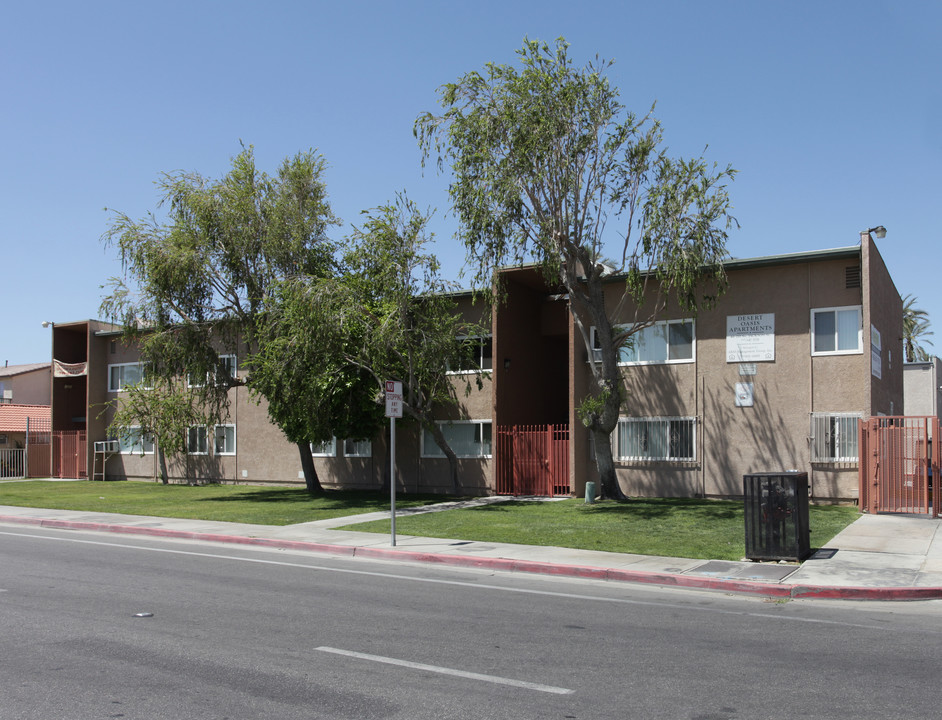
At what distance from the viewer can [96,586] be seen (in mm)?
11062

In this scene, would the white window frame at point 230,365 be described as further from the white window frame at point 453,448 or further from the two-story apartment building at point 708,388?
the white window frame at point 453,448

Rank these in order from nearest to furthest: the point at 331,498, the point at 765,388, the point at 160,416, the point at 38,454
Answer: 1. the point at 765,388
2. the point at 331,498
3. the point at 160,416
4. the point at 38,454

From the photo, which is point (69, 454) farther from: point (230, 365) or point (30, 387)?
point (30, 387)

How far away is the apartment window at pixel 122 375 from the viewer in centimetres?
3691

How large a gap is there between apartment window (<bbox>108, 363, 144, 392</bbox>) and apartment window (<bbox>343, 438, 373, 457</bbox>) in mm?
12105

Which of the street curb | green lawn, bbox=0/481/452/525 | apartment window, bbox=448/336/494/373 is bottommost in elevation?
green lawn, bbox=0/481/452/525

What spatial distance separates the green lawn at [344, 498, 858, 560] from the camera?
1491cm

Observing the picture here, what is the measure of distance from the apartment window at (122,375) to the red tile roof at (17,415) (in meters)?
11.3

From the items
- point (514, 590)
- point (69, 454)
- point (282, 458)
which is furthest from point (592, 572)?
point (69, 454)

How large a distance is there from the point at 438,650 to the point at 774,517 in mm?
7101

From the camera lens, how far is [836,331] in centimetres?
2181

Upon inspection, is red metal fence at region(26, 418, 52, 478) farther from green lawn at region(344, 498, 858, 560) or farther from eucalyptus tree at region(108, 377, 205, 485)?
green lawn at region(344, 498, 858, 560)

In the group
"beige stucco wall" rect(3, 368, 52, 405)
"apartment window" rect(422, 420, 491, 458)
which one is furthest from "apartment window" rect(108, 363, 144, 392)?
"beige stucco wall" rect(3, 368, 52, 405)

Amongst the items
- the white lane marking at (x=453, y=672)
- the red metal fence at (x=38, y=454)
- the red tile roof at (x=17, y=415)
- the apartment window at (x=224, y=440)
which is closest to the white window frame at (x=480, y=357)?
the apartment window at (x=224, y=440)
